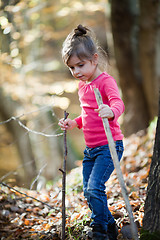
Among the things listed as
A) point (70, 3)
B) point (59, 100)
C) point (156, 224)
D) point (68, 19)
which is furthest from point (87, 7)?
point (156, 224)

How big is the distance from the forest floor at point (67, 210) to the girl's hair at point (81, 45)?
5.26 ft

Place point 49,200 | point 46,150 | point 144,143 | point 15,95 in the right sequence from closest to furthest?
point 49,200 → point 144,143 → point 15,95 → point 46,150

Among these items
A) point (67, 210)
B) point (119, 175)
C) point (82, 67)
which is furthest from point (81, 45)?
point (67, 210)

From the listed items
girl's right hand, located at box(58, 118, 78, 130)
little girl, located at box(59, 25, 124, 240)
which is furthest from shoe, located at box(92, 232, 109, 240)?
girl's right hand, located at box(58, 118, 78, 130)

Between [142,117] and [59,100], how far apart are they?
259 cm

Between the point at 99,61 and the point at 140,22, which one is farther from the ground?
the point at 140,22

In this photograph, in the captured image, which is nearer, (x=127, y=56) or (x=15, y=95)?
(x=127, y=56)

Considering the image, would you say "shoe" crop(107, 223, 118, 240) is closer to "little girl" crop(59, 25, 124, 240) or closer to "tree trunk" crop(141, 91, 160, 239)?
"little girl" crop(59, 25, 124, 240)

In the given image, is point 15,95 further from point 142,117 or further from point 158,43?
point 158,43

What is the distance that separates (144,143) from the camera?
558cm

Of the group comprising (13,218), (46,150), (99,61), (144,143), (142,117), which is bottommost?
(13,218)

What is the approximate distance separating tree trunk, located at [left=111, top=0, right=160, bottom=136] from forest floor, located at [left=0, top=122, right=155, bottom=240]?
7.92 feet

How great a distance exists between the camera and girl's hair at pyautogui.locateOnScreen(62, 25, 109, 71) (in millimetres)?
2602

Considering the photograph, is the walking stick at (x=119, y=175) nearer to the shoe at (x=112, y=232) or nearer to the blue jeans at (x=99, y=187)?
the blue jeans at (x=99, y=187)
